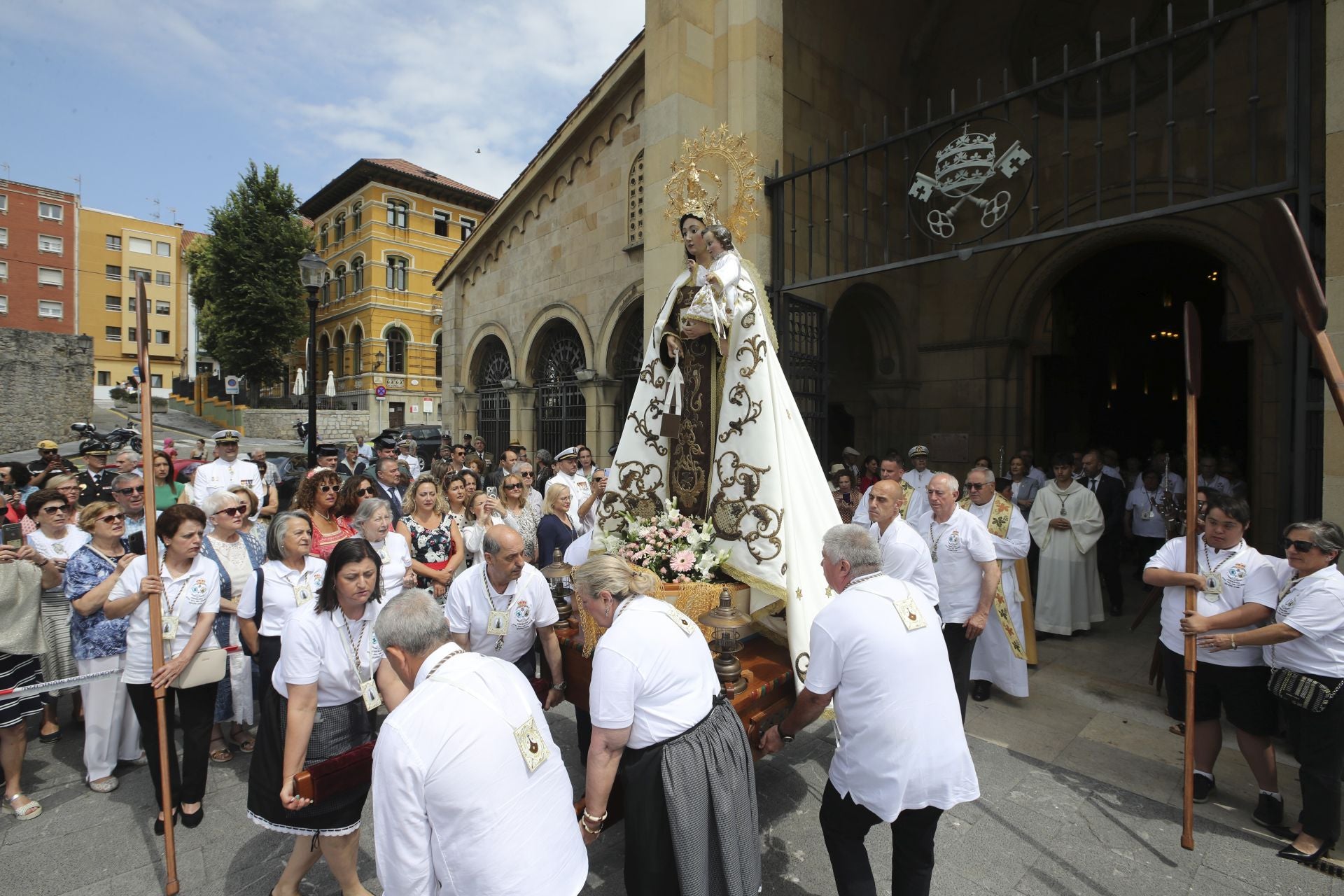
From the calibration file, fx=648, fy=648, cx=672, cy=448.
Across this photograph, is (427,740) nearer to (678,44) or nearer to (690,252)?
(690,252)

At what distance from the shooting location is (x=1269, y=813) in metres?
3.41

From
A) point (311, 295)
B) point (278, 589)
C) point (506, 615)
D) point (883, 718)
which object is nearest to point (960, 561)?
point (883, 718)

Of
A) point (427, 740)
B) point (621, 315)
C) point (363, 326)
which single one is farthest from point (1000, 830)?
point (363, 326)

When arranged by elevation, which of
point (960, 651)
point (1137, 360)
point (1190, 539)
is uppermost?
point (1137, 360)

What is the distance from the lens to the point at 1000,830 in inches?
133

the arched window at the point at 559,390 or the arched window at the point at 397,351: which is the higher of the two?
the arched window at the point at 397,351

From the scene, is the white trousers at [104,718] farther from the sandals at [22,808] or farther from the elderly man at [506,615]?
the elderly man at [506,615]

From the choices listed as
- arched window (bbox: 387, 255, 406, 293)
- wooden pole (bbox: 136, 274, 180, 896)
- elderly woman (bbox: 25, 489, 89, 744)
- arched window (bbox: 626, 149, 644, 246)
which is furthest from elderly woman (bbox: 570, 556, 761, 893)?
arched window (bbox: 387, 255, 406, 293)

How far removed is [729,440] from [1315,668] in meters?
3.10

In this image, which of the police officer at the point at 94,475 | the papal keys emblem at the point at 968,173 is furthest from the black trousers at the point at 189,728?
the papal keys emblem at the point at 968,173

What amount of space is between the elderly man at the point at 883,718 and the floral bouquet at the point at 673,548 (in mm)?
1007

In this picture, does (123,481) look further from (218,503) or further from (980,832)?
(980,832)

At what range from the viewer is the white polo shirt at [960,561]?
4.37 m

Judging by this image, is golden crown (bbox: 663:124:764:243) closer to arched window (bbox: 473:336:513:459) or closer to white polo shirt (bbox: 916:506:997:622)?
white polo shirt (bbox: 916:506:997:622)
